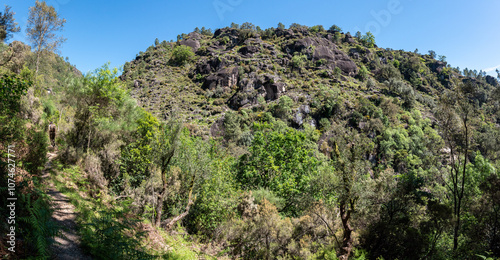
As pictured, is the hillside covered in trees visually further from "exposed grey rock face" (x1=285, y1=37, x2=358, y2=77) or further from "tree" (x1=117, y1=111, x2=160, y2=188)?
"exposed grey rock face" (x1=285, y1=37, x2=358, y2=77)

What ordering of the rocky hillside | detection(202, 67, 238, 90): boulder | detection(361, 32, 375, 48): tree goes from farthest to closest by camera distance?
detection(361, 32, 375, 48): tree → detection(202, 67, 238, 90): boulder → the rocky hillside

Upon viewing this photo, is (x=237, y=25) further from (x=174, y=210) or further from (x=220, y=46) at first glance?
(x=174, y=210)

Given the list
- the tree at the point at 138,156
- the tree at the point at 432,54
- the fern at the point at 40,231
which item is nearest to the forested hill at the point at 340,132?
the tree at the point at 432,54

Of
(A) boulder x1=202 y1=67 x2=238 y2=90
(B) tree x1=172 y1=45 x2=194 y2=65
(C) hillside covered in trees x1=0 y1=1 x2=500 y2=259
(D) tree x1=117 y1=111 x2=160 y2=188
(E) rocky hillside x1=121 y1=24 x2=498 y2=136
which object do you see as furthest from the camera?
(B) tree x1=172 y1=45 x2=194 y2=65

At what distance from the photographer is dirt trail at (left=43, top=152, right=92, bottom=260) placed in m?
4.71

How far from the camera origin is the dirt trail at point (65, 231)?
15.5 ft

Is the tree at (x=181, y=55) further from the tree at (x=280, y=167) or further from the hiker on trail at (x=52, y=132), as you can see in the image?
the hiker on trail at (x=52, y=132)

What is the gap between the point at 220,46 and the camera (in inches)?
5044

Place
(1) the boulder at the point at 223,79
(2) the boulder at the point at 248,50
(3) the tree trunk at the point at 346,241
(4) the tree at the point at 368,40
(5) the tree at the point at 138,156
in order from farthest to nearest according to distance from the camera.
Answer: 1. (4) the tree at the point at 368,40
2. (2) the boulder at the point at 248,50
3. (1) the boulder at the point at 223,79
4. (5) the tree at the point at 138,156
5. (3) the tree trunk at the point at 346,241

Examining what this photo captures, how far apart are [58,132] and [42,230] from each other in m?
15.8

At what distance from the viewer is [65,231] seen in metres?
5.70

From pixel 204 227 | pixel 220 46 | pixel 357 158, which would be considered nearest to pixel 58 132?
pixel 204 227

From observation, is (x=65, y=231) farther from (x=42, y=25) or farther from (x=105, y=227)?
(x=42, y=25)

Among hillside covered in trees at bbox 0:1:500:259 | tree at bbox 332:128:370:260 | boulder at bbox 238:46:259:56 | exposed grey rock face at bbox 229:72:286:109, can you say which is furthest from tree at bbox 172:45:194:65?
tree at bbox 332:128:370:260
